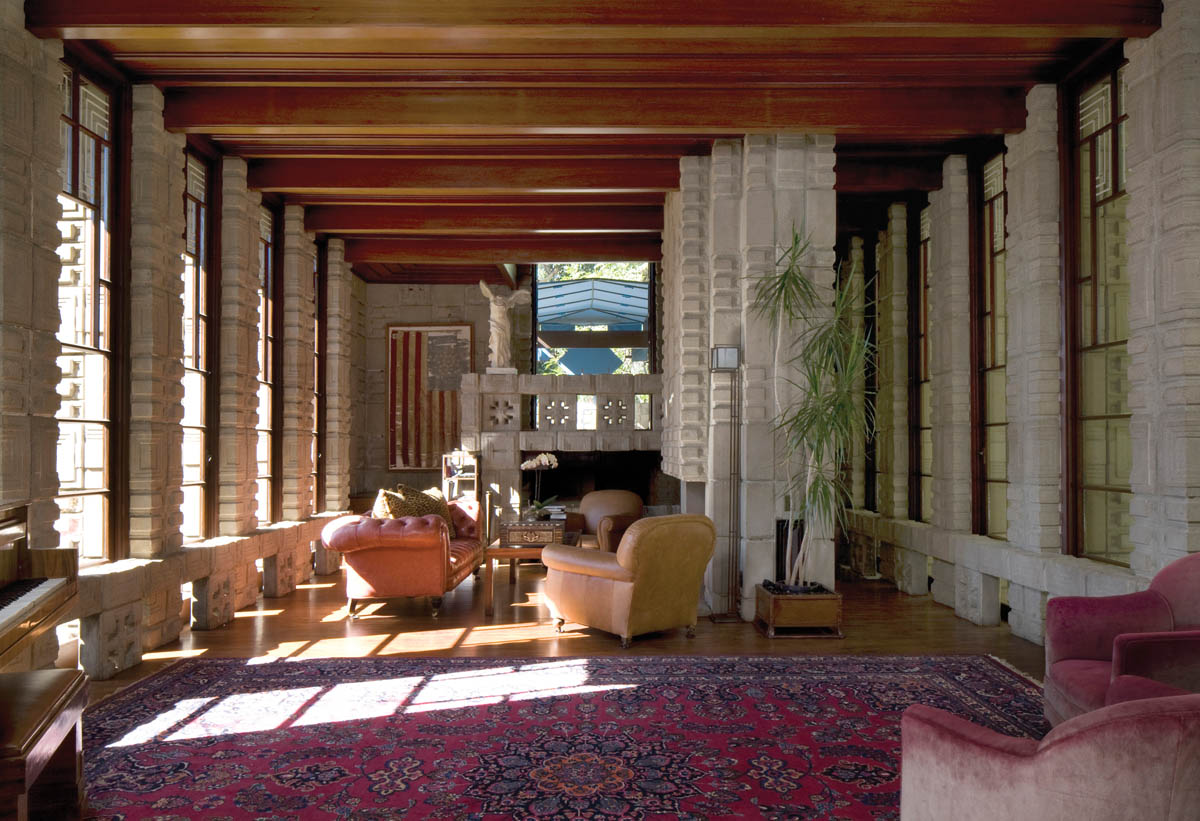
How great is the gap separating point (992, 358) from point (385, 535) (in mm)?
5066

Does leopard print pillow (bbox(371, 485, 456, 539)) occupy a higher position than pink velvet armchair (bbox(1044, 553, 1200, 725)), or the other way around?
leopard print pillow (bbox(371, 485, 456, 539))

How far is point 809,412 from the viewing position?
19.6 feet

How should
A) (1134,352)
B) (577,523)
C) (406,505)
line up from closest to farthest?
(1134,352) → (406,505) → (577,523)

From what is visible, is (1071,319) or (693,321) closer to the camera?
(1071,319)

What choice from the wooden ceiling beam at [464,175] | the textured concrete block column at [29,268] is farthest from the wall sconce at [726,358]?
the textured concrete block column at [29,268]

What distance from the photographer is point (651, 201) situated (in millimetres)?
8734

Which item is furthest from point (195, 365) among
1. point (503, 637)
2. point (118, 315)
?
point (503, 637)

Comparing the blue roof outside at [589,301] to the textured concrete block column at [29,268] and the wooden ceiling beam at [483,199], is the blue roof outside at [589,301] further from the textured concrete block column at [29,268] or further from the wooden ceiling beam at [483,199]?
the textured concrete block column at [29,268]

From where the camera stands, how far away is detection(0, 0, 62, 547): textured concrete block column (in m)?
4.28

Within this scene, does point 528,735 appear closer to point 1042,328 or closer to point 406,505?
point 406,505

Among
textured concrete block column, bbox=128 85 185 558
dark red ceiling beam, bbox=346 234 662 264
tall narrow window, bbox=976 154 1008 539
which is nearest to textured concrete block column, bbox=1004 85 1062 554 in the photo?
tall narrow window, bbox=976 154 1008 539

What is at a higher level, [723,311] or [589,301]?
[589,301]

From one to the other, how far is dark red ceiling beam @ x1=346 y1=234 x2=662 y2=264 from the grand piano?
726 cm

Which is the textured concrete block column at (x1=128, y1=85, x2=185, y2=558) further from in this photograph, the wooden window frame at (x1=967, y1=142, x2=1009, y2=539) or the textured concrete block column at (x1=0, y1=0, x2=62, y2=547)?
the wooden window frame at (x1=967, y1=142, x2=1009, y2=539)
